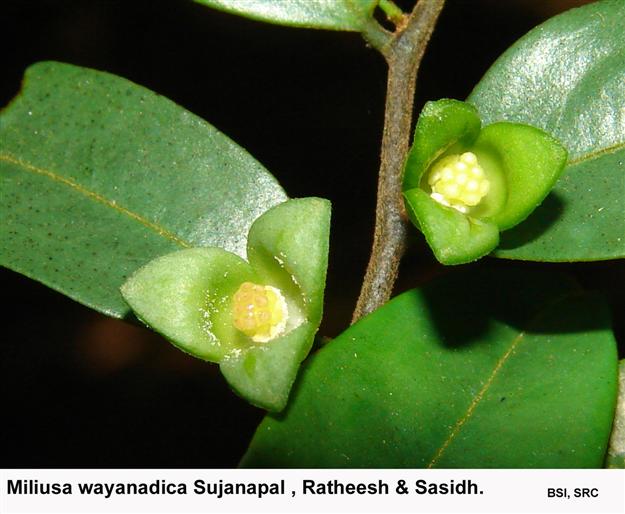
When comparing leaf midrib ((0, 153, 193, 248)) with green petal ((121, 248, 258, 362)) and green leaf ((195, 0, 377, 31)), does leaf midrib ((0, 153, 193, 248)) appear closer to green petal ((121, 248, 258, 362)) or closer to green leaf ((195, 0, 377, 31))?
green petal ((121, 248, 258, 362))

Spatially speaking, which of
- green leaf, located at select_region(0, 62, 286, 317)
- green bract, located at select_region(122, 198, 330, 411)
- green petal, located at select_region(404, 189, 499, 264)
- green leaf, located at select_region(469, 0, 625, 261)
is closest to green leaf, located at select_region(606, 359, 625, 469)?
green leaf, located at select_region(469, 0, 625, 261)

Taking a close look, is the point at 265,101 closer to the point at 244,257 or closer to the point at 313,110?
the point at 313,110

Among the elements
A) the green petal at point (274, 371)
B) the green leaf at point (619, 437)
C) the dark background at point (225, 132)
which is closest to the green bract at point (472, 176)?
the green petal at point (274, 371)

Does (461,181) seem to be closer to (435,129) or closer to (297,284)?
(435,129)

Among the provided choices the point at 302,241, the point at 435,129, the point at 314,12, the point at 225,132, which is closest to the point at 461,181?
the point at 435,129

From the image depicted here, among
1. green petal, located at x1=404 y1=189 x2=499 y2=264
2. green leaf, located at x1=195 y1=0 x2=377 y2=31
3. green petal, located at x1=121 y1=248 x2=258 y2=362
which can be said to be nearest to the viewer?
green petal, located at x1=404 y1=189 x2=499 y2=264

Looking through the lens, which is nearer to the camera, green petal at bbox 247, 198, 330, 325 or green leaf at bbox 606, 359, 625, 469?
green petal at bbox 247, 198, 330, 325
